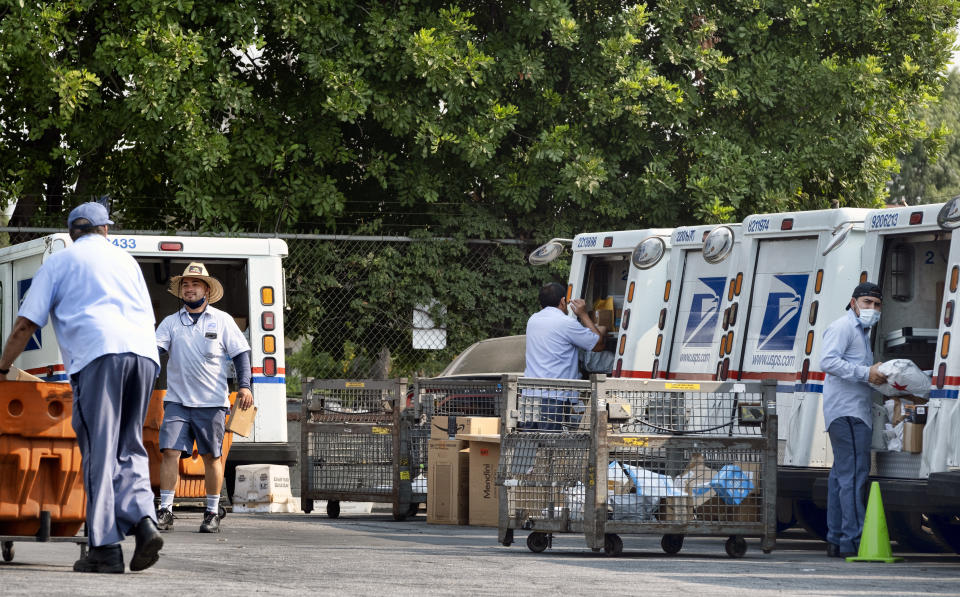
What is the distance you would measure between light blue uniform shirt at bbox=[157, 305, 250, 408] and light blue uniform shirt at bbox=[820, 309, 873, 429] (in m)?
4.29

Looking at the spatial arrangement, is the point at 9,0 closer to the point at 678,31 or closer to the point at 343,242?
the point at 343,242

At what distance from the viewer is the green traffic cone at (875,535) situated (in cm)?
1054

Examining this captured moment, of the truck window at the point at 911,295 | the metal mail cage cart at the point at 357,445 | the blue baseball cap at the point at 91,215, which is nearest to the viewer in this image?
the blue baseball cap at the point at 91,215

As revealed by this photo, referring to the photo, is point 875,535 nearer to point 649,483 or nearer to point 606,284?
point 649,483

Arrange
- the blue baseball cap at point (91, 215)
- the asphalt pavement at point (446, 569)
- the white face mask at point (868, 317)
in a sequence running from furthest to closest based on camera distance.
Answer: the white face mask at point (868, 317)
the blue baseball cap at point (91, 215)
the asphalt pavement at point (446, 569)

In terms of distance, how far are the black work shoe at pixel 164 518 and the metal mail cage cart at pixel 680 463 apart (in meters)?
3.28

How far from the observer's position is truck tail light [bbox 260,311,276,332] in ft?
50.1

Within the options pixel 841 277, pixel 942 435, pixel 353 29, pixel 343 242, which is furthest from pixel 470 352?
pixel 942 435

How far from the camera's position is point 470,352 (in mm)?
17188

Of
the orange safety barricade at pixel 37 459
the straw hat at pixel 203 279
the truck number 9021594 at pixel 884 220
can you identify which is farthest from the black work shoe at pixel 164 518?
the truck number 9021594 at pixel 884 220

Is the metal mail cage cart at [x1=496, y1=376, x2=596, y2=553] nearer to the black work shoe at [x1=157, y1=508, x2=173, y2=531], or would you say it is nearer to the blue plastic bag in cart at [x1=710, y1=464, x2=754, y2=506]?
the blue plastic bag in cart at [x1=710, y1=464, x2=754, y2=506]

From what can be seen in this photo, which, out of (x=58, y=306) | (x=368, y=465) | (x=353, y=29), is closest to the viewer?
(x=58, y=306)

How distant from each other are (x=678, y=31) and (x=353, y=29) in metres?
4.01

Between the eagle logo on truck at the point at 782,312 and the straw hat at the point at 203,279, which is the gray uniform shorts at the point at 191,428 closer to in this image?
the straw hat at the point at 203,279
